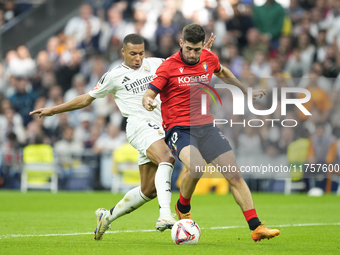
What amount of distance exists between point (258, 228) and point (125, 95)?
2.59m

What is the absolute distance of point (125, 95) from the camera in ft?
25.0

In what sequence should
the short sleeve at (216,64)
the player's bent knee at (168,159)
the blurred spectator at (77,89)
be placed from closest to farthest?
the player's bent knee at (168,159)
the short sleeve at (216,64)
the blurred spectator at (77,89)

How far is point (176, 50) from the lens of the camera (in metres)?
17.5

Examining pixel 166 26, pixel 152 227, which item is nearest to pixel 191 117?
pixel 152 227

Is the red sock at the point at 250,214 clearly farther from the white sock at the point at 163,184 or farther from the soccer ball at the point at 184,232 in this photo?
the white sock at the point at 163,184

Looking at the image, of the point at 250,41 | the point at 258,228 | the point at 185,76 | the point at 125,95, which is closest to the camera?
the point at 258,228

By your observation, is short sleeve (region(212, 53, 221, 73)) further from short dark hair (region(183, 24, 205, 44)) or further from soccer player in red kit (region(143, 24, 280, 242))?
short dark hair (region(183, 24, 205, 44))

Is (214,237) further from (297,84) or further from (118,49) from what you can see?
(118,49)

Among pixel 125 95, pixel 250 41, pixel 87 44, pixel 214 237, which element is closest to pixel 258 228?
pixel 214 237

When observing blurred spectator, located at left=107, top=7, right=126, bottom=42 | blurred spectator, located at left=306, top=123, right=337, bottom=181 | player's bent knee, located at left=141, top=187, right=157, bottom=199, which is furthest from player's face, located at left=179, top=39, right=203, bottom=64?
blurred spectator, located at left=107, top=7, right=126, bottom=42

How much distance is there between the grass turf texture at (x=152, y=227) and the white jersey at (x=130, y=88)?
1.62 metres

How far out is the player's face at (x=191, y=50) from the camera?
663 centimetres

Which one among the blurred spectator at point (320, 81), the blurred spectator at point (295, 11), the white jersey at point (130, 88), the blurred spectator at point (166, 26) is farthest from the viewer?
the blurred spectator at point (166, 26)

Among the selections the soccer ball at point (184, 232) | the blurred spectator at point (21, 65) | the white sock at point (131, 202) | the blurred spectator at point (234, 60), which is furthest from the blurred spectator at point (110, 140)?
the soccer ball at point (184, 232)
